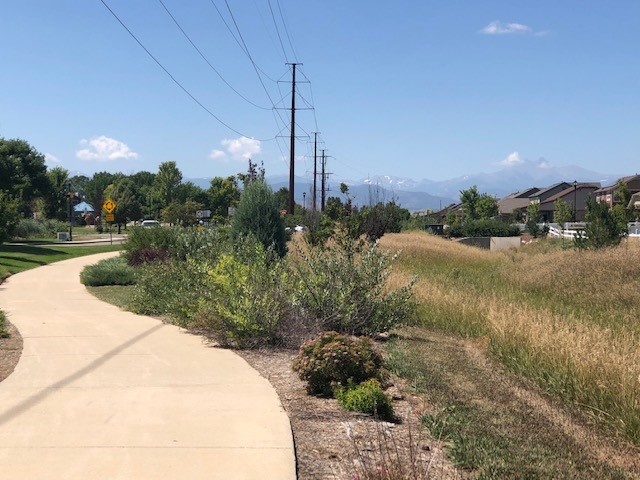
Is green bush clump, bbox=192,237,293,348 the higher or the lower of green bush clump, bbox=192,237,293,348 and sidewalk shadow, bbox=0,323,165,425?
the higher

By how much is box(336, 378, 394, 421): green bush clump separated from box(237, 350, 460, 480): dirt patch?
3.1 inches

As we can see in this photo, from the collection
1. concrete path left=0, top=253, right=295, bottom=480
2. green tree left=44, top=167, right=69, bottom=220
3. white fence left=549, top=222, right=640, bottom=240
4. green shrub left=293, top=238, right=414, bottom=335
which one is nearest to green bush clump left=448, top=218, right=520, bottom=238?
white fence left=549, top=222, right=640, bottom=240

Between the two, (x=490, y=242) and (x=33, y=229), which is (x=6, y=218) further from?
(x=490, y=242)

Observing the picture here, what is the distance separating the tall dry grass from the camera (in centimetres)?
651

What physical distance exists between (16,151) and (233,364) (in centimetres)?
5343

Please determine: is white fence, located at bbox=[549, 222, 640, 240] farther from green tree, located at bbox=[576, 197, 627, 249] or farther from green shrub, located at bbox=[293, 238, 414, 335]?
green shrub, located at bbox=[293, 238, 414, 335]

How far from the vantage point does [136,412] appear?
6.00 meters

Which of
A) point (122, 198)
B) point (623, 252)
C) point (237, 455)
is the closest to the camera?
point (237, 455)

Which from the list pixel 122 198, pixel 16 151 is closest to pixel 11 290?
pixel 16 151

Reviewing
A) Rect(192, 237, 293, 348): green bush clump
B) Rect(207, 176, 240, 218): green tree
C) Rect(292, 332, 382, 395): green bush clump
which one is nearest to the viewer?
Rect(292, 332, 382, 395): green bush clump

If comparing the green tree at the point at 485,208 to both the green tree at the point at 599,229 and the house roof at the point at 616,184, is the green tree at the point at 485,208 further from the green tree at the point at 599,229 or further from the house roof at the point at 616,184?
the green tree at the point at 599,229

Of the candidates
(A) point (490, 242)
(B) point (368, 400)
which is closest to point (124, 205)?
(A) point (490, 242)

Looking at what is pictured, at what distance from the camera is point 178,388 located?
6.92 meters

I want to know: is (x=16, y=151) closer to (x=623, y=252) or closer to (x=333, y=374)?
(x=623, y=252)
